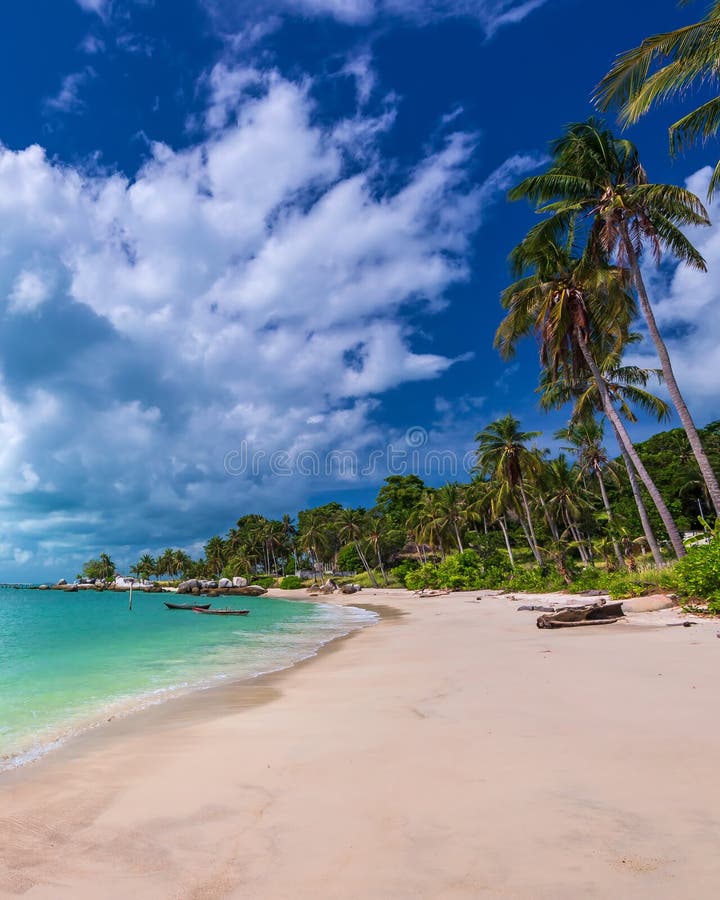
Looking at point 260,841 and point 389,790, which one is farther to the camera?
point 389,790

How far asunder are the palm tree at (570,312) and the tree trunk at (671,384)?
1.05m

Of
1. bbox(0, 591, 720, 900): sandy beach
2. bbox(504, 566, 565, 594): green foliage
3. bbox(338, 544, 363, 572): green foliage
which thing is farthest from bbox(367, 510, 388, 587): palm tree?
bbox(0, 591, 720, 900): sandy beach

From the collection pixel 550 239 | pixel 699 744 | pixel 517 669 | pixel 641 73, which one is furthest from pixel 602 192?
pixel 699 744

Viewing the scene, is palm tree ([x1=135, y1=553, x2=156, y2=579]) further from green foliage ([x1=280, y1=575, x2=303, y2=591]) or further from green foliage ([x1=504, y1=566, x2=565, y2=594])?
green foliage ([x1=504, y1=566, x2=565, y2=594])

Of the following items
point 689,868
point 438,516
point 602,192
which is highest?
point 602,192

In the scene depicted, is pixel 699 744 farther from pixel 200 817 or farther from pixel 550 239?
pixel 550 239

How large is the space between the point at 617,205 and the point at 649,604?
1362 centimetres

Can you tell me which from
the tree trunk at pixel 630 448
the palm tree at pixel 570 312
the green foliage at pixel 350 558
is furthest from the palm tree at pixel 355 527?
the tree trunk at pixel 630 448

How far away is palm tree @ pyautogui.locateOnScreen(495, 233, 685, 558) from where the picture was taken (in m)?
19.5

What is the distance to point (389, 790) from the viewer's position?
3.81 metres

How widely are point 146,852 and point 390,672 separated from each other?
265 inches

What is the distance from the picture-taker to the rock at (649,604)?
13781 millimetres

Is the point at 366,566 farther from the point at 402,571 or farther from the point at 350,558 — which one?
the point at 350,558

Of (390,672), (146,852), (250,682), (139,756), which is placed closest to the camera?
(146,852)
